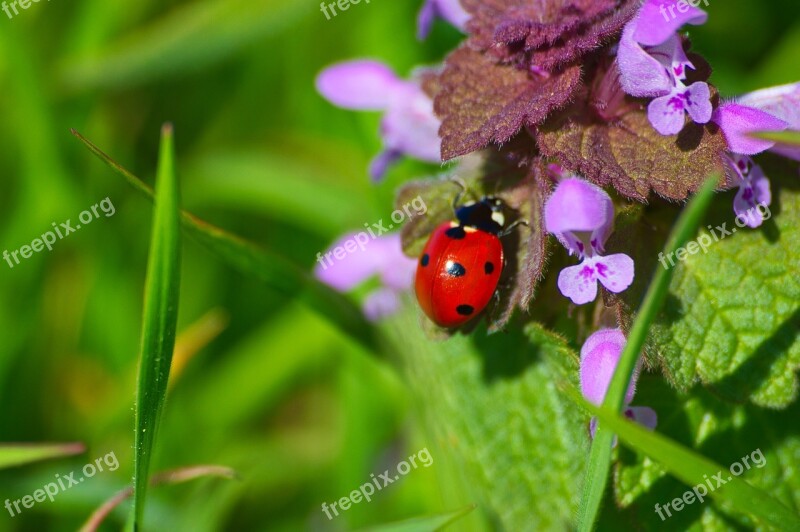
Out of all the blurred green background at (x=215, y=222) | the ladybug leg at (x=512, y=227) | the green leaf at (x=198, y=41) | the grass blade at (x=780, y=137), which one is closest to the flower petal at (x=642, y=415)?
the ladybug leg at (x=512, y=227)

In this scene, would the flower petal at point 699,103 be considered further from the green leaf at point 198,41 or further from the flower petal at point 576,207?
the green leaf at point 198,41

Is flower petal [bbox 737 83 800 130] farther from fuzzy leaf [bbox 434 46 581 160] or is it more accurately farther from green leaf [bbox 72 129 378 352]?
green leaf [bbox 72 129 378 352]

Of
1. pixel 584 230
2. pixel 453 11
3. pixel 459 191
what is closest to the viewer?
pixel 584 230

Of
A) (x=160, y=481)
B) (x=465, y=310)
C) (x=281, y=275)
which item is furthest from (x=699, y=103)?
(x=160, y=481)

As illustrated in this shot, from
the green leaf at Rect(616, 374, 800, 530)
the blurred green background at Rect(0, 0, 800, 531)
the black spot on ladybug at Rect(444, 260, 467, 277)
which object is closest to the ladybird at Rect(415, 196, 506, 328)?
the black spot on ladybug at Rect(444, 260, 467, 277)

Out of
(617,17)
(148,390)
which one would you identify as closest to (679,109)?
(617,17)

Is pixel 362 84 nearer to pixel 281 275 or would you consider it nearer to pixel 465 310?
pixel 281 275
